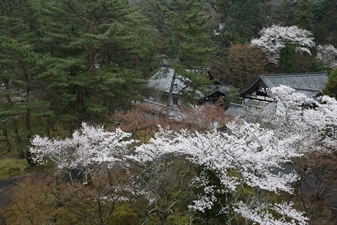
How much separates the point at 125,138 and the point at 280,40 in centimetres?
1998

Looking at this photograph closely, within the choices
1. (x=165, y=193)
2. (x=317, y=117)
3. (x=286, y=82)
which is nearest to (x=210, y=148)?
(x=165, y=193)

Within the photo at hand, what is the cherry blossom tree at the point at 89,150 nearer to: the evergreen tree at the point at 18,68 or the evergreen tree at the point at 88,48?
the evergreen tree at the point at 18,68

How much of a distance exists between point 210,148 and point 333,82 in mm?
7683

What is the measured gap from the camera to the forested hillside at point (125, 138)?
9.23 meters

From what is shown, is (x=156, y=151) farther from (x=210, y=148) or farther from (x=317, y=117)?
(x=317, y=117)

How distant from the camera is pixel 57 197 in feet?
34.0

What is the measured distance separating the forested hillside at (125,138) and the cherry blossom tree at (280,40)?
4.56 ft

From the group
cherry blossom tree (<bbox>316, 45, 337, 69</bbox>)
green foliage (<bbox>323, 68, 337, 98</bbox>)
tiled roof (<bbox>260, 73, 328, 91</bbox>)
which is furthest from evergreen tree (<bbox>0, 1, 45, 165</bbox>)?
cherry blossom tree (<bbox>316, 45, 337, 69</bbox>)

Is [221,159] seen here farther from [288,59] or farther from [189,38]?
[288,59]

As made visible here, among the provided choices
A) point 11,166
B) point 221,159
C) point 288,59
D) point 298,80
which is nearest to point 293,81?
point 298,80

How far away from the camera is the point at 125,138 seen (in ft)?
47.4

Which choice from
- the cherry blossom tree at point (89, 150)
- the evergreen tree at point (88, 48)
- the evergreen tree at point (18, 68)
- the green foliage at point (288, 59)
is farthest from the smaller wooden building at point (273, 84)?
the evergreen tree at point (18, 68)

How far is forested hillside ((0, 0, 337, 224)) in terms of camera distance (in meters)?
9.23

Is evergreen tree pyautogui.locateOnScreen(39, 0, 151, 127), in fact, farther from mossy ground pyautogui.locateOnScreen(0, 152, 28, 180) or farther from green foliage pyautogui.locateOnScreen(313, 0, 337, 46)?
green foliage pyautogui.locateOnScreen(313, 0, 337, 46)
